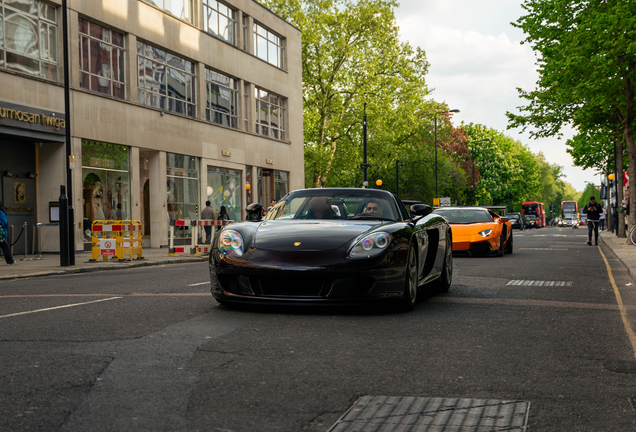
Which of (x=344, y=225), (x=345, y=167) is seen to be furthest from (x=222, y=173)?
(x=344, y=225)

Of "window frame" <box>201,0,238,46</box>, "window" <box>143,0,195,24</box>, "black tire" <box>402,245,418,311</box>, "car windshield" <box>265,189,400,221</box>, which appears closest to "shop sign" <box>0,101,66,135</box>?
"window" <box>143,0,195,24</box>

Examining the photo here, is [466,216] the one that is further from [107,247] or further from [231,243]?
[231,243]

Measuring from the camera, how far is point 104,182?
25.2 metres

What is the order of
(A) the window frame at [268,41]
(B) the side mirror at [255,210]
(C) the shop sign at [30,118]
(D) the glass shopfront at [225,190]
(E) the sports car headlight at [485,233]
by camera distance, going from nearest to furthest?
(B) the side mirror at [255,210] < (E) the sports car headlight at [485,233] < (C) the shop sign at [30,118] < (D) the glass shopfront at [225,190] < (A) the window frame at [268,41]

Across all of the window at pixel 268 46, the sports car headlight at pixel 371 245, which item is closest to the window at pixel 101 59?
the window at pixel 268 46

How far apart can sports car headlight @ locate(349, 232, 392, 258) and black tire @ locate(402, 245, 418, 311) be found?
0.37 metres

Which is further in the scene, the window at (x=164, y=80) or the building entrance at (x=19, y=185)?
the window at (x=164, y=80)

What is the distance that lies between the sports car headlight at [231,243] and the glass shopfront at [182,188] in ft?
68.8

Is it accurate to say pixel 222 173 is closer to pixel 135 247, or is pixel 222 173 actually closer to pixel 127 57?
pixel 127 57

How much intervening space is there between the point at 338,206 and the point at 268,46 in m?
31.9

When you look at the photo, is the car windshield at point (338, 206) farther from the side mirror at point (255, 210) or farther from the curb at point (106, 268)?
the curb at point (106, 268)

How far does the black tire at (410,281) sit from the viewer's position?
7004 millimetres

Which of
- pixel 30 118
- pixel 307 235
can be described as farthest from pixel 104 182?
pixel 307 235

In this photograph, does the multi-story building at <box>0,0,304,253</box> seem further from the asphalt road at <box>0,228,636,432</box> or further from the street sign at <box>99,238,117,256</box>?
the asphalt road at <box>0,228,636,432</box>
